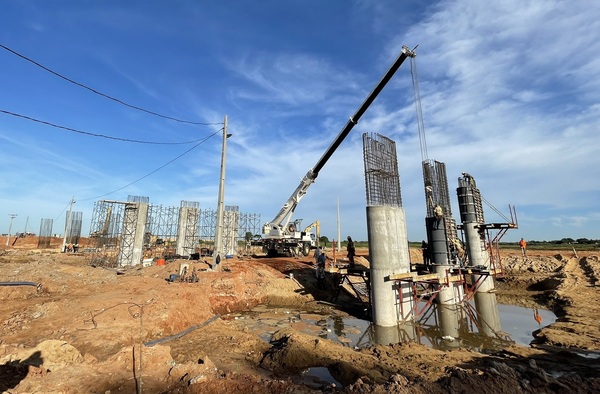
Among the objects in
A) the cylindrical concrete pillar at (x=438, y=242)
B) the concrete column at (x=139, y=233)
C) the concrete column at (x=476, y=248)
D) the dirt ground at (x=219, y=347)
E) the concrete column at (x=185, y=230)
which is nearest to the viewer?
the dirt ground at (x=219, y=347)

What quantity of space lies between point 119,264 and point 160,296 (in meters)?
13.8

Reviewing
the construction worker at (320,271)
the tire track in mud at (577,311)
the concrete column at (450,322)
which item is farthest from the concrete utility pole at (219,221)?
the tire track in mud at (577,311)

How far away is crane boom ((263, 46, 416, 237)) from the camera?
1741 cm

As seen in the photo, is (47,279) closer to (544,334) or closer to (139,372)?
(139,372)

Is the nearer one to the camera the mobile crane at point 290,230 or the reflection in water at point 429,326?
the reflection in water at point 429,326

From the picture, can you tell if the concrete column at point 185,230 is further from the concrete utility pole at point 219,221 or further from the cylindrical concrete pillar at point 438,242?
the cylindrical concrete pillar at point 438,242

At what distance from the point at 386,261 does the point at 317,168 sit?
14099mm

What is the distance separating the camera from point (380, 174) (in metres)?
14.0

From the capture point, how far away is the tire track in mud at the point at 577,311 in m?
10.3

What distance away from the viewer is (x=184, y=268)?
1738 cm

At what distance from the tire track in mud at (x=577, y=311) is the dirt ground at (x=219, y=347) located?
0.23 feet

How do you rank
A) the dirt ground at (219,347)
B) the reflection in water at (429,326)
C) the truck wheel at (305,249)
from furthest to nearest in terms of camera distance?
the truck wheel at (305,249)
the reflection in water at (429,326)
the dirt ground at (219,347)

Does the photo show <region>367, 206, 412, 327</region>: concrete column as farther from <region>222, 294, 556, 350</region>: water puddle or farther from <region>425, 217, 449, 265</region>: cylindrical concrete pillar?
<region>425, 217, 449, 265</region>: cylindrical concrete pillar

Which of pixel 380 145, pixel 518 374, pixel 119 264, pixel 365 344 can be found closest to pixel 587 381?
pixel 518 374
